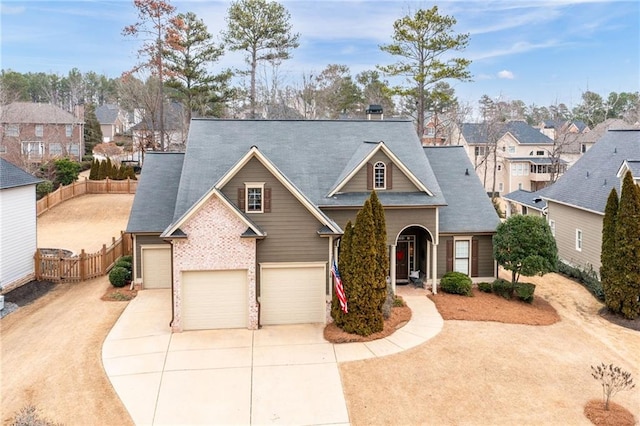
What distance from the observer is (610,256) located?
1802 centimetres

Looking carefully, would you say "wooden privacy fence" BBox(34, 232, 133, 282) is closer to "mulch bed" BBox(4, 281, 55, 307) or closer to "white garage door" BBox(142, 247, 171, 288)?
"mulch bed" BBox(4, 281, 55, 307)

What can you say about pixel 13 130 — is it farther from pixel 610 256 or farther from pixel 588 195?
pixel 610 256

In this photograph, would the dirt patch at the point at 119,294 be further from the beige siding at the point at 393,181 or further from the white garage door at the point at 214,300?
the beige siding at the point at 393,181

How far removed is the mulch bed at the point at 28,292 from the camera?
61.9ft

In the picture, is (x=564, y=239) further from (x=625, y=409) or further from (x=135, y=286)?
(x=135, y=286)

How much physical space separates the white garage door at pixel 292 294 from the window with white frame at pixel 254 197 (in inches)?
84.4

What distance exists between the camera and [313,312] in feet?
55.1

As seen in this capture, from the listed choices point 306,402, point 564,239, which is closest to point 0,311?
point 306,402

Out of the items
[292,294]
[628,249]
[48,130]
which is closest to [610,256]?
[628,249]

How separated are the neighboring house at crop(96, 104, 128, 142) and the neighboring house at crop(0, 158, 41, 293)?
57168 millimetres

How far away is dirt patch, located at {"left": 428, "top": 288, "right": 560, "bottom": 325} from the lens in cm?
1722

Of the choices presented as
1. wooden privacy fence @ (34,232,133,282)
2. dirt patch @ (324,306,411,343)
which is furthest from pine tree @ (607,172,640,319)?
wooden privacy fence @ (34,232,133,282)

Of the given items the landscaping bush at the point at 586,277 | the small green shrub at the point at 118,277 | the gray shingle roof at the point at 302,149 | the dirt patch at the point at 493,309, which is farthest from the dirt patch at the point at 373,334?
the small green shrub at the point at 118,277

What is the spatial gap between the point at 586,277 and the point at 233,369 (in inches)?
725
